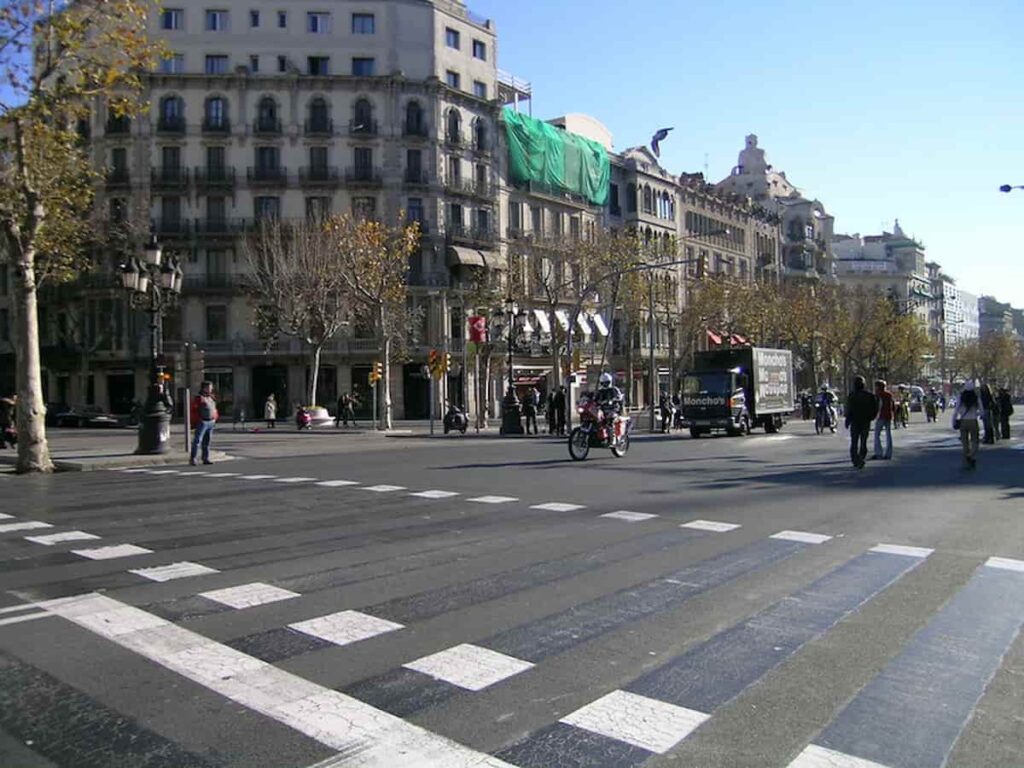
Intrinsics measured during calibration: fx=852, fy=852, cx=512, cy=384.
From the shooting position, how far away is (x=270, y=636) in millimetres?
5309

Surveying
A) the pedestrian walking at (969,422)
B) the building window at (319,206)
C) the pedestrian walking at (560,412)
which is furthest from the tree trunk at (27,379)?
the building window at (319,206)

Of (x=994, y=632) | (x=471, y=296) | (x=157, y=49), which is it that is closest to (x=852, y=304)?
(x=471, y=296)

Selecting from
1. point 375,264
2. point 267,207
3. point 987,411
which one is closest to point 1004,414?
point 987,411

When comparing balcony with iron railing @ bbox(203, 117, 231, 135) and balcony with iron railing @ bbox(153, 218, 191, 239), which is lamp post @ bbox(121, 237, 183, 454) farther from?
balcony with iron railing @ bbox(203, 117, 231, 135)

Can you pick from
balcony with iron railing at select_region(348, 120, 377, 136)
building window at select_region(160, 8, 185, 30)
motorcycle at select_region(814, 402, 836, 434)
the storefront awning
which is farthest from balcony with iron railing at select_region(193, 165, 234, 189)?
motorcycle at select_region(814, 402, 836, 434)

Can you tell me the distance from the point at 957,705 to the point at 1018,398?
143 m

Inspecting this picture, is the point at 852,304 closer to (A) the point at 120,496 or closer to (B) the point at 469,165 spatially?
(B) the point at 469,165

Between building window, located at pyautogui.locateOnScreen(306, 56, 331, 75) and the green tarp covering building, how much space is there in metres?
11.7

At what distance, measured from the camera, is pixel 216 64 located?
5097 centimetres

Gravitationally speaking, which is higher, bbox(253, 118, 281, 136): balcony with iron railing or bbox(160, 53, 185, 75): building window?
Answer: bbox(160, 53, 185, 75): building window

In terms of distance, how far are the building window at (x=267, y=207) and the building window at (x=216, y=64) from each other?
26.7 feet

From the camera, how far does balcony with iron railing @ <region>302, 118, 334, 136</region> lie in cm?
5112

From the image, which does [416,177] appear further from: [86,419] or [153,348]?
[153,348]

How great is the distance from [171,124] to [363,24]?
13.1 meters
